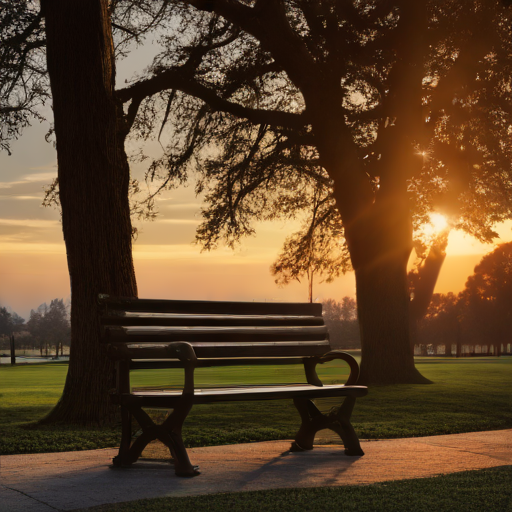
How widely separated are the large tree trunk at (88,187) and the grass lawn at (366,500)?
487 cm

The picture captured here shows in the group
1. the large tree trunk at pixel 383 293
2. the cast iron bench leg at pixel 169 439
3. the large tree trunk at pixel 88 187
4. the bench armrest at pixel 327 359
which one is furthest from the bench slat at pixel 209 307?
the large tree trunk at pixel 383 293

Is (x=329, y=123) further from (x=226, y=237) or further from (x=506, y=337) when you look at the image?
(x=506, y=337)

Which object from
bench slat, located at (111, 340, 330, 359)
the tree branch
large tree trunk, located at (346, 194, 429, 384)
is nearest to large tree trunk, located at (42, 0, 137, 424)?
bench slat, located at (111, 340, 330, 359)

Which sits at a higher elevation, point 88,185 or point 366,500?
point 88,185

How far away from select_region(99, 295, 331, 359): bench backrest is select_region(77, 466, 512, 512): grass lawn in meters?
1.67

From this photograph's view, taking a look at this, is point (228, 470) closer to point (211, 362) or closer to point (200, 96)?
point (211, 362)

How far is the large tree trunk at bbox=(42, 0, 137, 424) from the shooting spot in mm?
9508

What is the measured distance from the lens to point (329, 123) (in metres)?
17.8

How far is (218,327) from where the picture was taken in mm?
6727

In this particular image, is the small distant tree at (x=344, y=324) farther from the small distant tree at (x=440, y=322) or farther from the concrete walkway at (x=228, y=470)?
the concrete walkway at (x=228, y=470)

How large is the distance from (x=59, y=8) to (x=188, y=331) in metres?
5.54

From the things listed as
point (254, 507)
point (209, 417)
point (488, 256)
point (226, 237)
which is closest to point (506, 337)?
point (488, 256)

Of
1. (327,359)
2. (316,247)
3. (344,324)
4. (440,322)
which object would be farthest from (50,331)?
(327,359)

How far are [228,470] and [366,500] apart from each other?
1.60 metres
